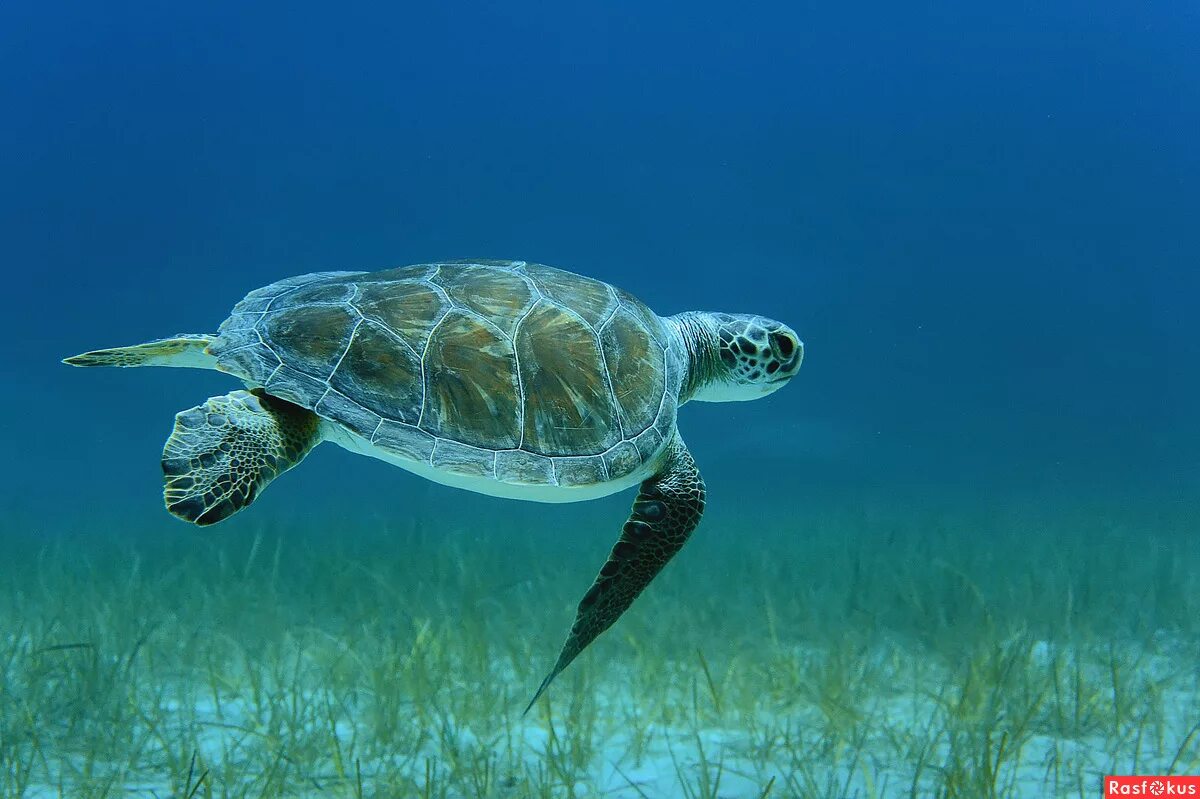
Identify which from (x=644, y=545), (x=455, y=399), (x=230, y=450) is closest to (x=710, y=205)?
(x=644, y=545)

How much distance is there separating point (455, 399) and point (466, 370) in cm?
17

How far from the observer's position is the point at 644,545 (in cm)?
355

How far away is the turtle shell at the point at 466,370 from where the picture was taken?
3.24 metres

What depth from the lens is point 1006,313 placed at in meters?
31.0

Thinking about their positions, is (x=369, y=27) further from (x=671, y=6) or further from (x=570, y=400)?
(x=570, y=400)

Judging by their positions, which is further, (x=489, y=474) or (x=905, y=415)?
(x=905, y=415)

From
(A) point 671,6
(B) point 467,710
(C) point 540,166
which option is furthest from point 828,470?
(B) point 467,710

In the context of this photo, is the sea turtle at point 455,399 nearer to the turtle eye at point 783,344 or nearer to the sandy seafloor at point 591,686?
the sandy seafloor at point 591,686

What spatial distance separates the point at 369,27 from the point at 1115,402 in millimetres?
45332

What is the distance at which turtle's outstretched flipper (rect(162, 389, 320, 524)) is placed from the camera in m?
2.71

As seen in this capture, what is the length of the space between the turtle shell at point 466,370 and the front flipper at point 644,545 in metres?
0.28

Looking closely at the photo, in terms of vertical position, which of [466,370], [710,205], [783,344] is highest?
[710,205]

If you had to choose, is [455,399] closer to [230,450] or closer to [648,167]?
[230,450]

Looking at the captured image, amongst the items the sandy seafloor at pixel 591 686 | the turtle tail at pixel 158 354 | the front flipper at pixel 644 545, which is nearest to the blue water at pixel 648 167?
the sandy seafloor at pixel 591 686
